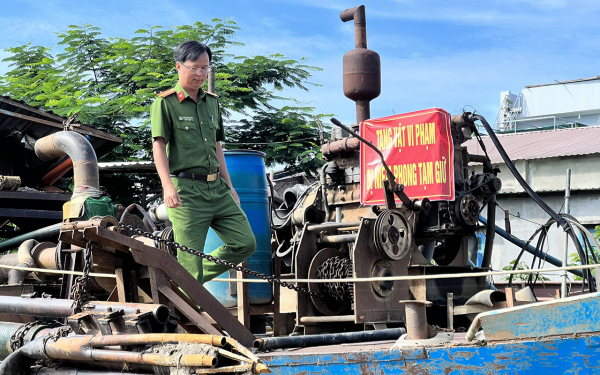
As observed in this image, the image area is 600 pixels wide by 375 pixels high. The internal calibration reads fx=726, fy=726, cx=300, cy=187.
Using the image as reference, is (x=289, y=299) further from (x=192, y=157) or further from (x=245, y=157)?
(x=192, y=157)

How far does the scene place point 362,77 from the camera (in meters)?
7.73

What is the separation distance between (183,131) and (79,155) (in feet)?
11.6

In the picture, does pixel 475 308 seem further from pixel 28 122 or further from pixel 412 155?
pixel 28 122

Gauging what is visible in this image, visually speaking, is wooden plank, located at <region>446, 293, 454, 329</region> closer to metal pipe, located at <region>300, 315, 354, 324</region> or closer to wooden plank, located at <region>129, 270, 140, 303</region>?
metal pipe, located at <region>300, 315, 354, 324</region>

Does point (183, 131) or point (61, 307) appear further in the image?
point (183, 131)

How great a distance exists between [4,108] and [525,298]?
25.3ft

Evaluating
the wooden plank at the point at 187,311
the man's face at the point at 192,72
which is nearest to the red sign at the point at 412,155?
the man's face at the point at 192,72

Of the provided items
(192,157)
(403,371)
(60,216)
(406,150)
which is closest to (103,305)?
(192,157)

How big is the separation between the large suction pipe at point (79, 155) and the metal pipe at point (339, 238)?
2607mm

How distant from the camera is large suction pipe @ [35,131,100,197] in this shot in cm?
760

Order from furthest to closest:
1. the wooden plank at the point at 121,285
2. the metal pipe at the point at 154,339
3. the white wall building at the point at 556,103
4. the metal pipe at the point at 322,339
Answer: the white wall building at the point at 556,103
the metal pipe at the point at 322,339
the wooden plank at the point at 121,285
the metal pipe at the point at 154,339

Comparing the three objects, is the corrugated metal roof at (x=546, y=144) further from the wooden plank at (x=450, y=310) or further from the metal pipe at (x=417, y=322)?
the metal pipe at (x=417, y=322)

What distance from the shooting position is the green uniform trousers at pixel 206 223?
4836 mm

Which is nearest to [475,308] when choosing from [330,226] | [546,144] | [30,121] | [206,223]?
[330,226]
